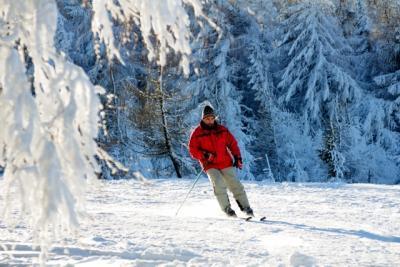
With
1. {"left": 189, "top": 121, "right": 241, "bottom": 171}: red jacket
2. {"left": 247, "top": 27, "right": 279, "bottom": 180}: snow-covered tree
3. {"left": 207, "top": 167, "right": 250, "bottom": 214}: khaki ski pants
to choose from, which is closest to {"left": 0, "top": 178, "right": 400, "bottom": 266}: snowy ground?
{"left": 207, "top": 167, "right": 250, "bottom": 214}: khaki ski pants

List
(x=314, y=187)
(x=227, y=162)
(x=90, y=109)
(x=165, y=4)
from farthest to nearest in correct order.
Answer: (x=314, y=187), (x=227, y=162), (x=165, y=4), (x=90, y=109)

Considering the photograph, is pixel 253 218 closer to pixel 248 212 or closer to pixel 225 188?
pixel 248 212

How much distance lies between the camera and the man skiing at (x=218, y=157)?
848cm

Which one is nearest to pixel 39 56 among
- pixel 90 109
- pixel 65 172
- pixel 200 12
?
pixel 90 109

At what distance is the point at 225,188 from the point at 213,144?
67 centimetres

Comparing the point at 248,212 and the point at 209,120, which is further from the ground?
the point at 209,120

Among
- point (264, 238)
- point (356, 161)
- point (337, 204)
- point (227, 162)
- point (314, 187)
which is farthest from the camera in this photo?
point (356, 161)

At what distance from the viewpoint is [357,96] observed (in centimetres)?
3008

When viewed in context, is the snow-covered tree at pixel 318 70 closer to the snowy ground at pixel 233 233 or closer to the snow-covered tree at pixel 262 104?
the snow-covered tree at pixel 262 104

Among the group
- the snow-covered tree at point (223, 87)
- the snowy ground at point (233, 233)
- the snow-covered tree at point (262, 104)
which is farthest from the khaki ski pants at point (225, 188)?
the snow-covered tree at point (262, 104)

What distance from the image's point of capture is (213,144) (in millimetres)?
8500

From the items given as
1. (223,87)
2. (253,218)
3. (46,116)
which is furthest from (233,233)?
(223,87)

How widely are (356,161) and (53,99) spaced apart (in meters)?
27.5

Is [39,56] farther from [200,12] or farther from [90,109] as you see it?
[200,12]
